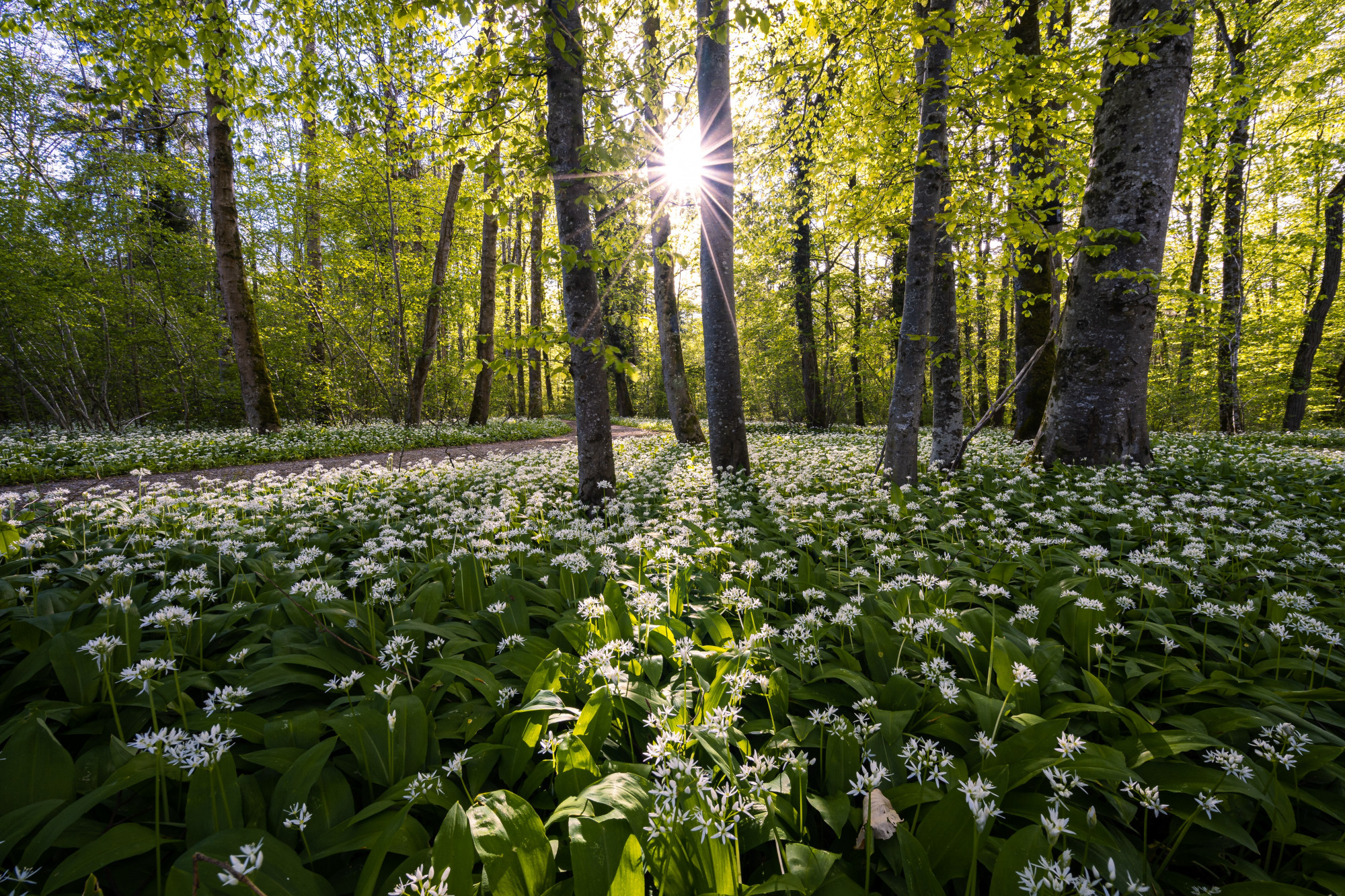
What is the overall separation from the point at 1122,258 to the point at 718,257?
16.1 feet

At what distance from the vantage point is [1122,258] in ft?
18.9

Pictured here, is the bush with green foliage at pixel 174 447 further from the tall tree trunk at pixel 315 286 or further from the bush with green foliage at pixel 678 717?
the tall tree trunk at pixel 315 286

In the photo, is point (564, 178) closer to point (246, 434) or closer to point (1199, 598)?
point (1199, 598)

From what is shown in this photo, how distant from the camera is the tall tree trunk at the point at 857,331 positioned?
16372mm

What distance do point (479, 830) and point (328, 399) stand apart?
21.6 meters

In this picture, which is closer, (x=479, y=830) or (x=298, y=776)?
(x=479, y=830)

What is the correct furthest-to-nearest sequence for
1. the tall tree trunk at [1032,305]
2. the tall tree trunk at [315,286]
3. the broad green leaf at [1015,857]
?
the tall tree trunk at [315,286] → the tall tree trunk at [1032,305] → the broad green leaf at [1015,857]

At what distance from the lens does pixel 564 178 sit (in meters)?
5.31

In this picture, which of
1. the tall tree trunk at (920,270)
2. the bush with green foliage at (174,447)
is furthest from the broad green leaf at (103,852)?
the tall tree trunk at (920,270)

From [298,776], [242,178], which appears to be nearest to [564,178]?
[298,776]

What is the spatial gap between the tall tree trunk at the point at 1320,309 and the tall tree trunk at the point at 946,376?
15.0 meters

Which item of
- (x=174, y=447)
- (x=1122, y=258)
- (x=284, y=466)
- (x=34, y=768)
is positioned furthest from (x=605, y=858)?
(x=174, y=447)

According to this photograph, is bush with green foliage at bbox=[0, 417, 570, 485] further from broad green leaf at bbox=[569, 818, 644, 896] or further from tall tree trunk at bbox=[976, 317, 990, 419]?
tall tree trunk at bbox=[976, 317, 990, 419]

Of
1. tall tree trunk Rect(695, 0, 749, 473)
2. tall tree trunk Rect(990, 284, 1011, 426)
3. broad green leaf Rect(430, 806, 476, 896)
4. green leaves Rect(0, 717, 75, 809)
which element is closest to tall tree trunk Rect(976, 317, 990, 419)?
tall tree trunk Rect(990, 284, 1011, 426)
